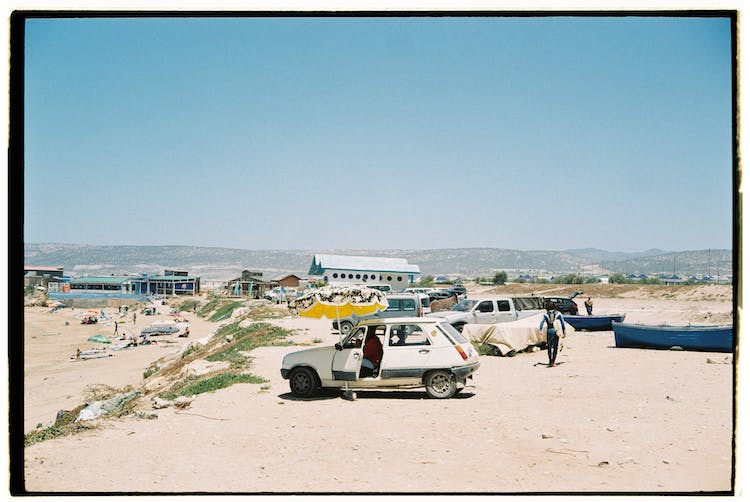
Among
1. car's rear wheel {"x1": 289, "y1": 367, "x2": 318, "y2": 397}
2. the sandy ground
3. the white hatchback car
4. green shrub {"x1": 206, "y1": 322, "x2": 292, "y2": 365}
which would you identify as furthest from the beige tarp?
car's rear wheel {"x1": 289, "y1": 367, "x2": 318, "y2": 397}

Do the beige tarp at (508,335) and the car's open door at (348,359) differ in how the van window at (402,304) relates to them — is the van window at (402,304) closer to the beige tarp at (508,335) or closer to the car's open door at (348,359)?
the beige tarp at (508,335)

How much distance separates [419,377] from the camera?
12195 mm

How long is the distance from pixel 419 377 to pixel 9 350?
286 inches

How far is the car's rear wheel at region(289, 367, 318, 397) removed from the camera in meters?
12.7

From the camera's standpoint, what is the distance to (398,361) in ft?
40.2

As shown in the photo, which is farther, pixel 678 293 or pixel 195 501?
pixel 678 293

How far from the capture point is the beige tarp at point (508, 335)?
19.3 meters

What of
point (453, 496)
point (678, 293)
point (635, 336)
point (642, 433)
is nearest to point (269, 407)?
point (453, 496)

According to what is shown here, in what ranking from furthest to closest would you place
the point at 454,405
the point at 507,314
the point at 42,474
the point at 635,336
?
the point at 507,314
the point at 635,336
the point at 454,405
the point at 42,474

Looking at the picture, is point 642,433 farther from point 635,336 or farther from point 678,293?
point 678,293

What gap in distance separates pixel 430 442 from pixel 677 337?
13.2 metres

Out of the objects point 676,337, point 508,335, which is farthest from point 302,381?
point 676,337

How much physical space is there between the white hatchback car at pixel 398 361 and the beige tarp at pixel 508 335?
702 centimetres

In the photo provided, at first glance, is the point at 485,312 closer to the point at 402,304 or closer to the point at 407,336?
the point at 402,304
